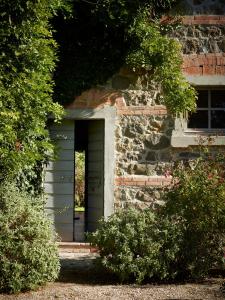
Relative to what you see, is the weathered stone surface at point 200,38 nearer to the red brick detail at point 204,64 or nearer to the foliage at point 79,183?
the red brick detail at point 204,64

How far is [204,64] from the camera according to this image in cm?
990

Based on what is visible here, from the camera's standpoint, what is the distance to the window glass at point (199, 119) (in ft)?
33.0

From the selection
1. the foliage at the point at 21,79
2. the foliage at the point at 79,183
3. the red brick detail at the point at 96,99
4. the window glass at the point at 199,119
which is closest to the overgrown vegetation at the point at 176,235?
the foliage at the point at 21,79

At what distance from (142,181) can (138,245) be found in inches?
107

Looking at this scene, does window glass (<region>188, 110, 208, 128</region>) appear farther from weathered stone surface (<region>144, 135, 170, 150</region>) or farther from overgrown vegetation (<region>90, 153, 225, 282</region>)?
overgrown vegetation (<region>90, 153, 225, 282</region>)

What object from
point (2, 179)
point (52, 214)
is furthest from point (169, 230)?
point (52, 214)

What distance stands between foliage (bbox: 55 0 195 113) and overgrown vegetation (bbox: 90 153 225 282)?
250cm

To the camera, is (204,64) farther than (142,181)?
Yes

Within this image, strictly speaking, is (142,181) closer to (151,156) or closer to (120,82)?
(151,156)

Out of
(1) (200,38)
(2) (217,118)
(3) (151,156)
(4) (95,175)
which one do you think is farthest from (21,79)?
(2) (217,118)

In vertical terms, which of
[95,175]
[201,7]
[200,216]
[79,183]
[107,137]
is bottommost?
[79,183]

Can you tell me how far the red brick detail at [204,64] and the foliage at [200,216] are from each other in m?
3.02

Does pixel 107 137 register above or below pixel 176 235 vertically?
above

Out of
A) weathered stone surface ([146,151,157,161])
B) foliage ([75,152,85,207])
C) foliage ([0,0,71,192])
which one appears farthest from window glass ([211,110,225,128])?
foliage ([75,152,85,207])
